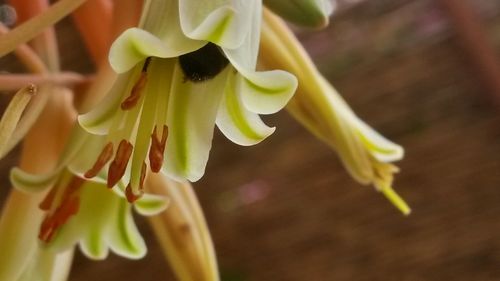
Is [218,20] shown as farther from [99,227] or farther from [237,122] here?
[99,227]

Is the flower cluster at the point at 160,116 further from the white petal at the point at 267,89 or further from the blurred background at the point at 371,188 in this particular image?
the blurred background at the point at 371,188

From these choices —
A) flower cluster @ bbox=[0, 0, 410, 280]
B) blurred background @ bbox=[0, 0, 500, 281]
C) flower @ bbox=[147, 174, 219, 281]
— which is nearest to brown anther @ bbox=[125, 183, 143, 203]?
flower cluster @ bbox=[0, 0, 410, 280]

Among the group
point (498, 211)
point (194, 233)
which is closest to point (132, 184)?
point (194, 233)

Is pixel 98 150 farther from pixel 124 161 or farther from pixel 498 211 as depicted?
pixel 498 211

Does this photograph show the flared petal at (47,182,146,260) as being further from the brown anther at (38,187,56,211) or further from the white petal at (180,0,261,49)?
the white petal at (180,0,261,49)

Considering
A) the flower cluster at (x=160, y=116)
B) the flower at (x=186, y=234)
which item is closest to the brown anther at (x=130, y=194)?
the flower cluster at (x=160, y=116)

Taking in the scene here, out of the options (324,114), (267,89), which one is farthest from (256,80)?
(324,114)
